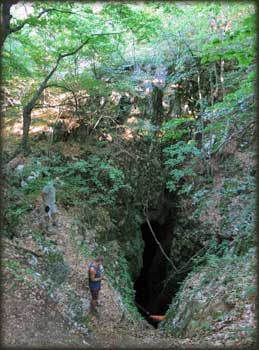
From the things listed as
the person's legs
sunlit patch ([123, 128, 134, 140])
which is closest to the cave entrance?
sunlit patch ([123, 128, 134, 140])

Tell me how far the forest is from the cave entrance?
0.09 metres

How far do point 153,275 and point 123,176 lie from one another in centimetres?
648

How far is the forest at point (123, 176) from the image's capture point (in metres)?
6.82

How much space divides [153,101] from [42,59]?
6.51 m

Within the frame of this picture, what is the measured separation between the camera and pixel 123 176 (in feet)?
39.4

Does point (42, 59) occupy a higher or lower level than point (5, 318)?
higher

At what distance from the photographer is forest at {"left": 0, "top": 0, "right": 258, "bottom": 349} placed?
6.82 metres

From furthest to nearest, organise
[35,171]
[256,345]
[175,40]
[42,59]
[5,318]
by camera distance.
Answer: [175,40] < [35,171] < [42,59] < [5,318] < [256,345]

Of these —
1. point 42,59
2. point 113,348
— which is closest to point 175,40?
point 42,59

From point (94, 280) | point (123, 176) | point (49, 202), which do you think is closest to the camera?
point (94, 280)

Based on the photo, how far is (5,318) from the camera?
5996mm

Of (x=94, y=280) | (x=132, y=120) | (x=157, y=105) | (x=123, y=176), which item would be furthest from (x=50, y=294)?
(x=157, y=105)

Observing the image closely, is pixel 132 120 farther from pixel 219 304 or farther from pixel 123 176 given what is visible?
pixel 219 304

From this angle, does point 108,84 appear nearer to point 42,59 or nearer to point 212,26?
point 42,59
